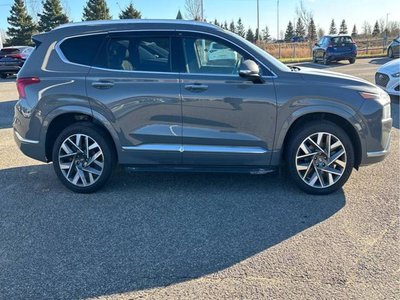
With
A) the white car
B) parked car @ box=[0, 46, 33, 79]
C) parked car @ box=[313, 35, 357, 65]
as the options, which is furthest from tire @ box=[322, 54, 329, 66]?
parked car @ box=[0, 46, 33, 79]

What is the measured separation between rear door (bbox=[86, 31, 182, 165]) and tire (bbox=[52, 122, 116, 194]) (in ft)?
0.81

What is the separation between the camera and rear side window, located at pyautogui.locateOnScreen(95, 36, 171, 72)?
4.49 metres

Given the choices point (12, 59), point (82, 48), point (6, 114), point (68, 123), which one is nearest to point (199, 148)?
point (68, 123)

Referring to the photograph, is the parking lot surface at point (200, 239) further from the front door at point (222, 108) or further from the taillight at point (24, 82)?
the taillight at point (24, 82)

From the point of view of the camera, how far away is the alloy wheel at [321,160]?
14.5 feet

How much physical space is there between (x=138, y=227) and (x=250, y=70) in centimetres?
201

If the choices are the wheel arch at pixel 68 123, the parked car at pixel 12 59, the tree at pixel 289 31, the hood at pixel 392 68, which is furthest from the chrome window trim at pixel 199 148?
the tree at pixel 289 31

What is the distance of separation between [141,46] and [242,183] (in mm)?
2051

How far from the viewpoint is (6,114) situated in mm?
10312

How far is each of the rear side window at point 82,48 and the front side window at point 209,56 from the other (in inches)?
41.1

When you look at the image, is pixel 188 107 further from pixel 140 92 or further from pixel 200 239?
pixel 200 239

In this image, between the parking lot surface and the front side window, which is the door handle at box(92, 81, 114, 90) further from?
the parking lot surface

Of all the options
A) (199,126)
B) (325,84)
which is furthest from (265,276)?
(325,84)

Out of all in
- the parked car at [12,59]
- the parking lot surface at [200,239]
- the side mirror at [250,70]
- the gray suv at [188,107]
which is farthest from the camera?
Answer: the parked car at [12,59]
